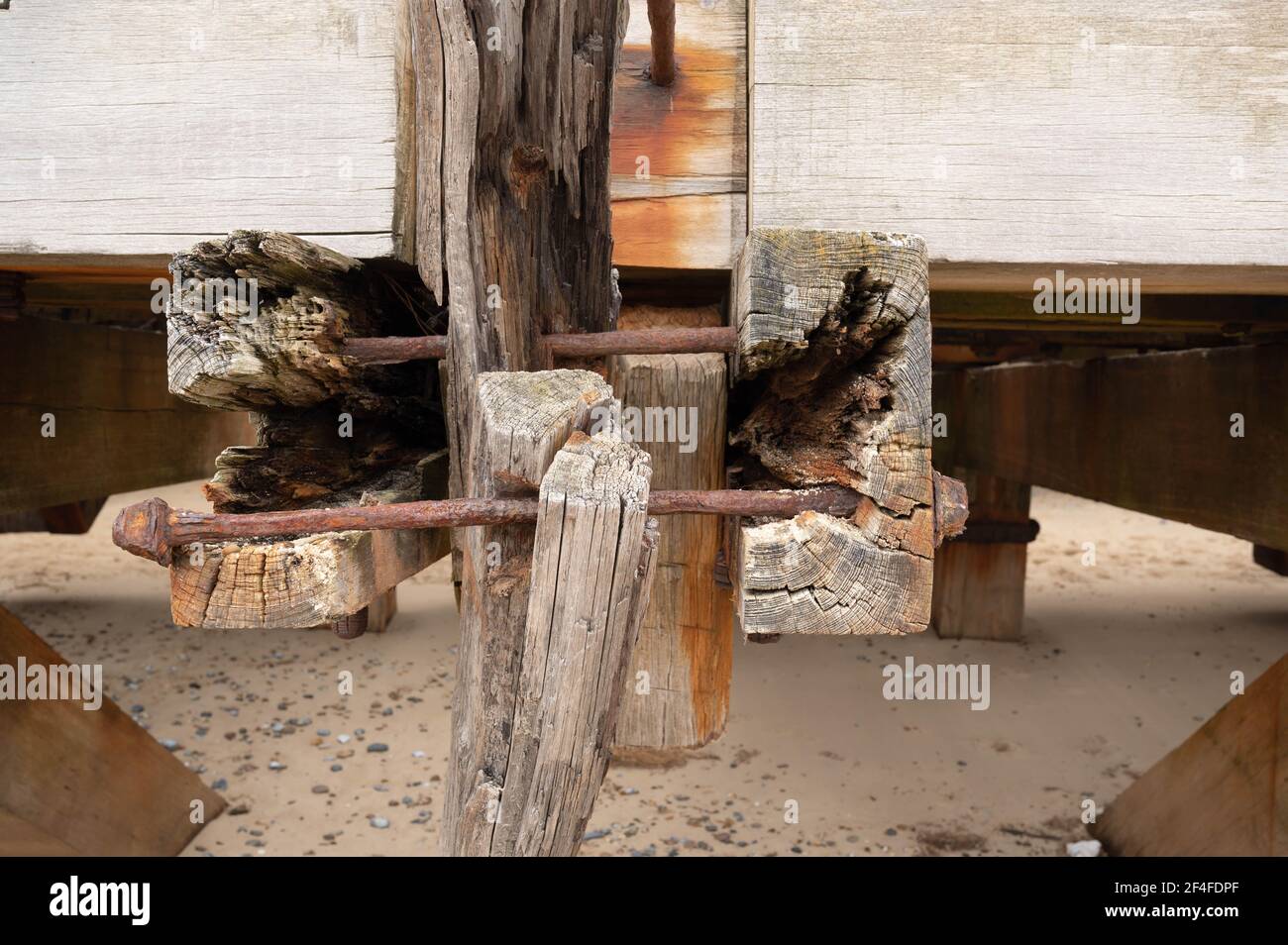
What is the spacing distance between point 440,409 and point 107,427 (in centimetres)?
232

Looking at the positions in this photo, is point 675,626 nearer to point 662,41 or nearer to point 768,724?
point 662,41

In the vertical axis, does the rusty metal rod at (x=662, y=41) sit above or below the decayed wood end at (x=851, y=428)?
above

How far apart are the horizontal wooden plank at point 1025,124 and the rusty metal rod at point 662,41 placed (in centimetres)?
20

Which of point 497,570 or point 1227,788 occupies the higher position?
point 497,570

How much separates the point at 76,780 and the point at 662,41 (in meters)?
3.36

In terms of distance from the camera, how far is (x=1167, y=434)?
310 cm

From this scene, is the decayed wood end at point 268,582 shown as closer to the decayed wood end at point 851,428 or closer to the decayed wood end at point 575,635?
the decayed wood end at point 575,635

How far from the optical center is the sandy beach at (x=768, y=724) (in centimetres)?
415

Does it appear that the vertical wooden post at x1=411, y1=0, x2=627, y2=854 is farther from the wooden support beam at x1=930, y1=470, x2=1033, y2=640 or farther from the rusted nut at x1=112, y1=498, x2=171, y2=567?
the wooden support beam at x1=930, y1=470, x2=1033, y2=640

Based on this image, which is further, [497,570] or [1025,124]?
[1025,124]

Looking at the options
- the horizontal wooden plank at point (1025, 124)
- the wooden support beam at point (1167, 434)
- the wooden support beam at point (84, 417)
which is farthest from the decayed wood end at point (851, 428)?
the wooden support beam at point (84, 417)

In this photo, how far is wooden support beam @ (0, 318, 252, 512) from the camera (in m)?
2.96

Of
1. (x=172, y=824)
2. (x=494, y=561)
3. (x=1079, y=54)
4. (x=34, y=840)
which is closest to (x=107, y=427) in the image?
(x=34, y=840)

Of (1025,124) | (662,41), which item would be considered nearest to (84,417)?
(662,41)
